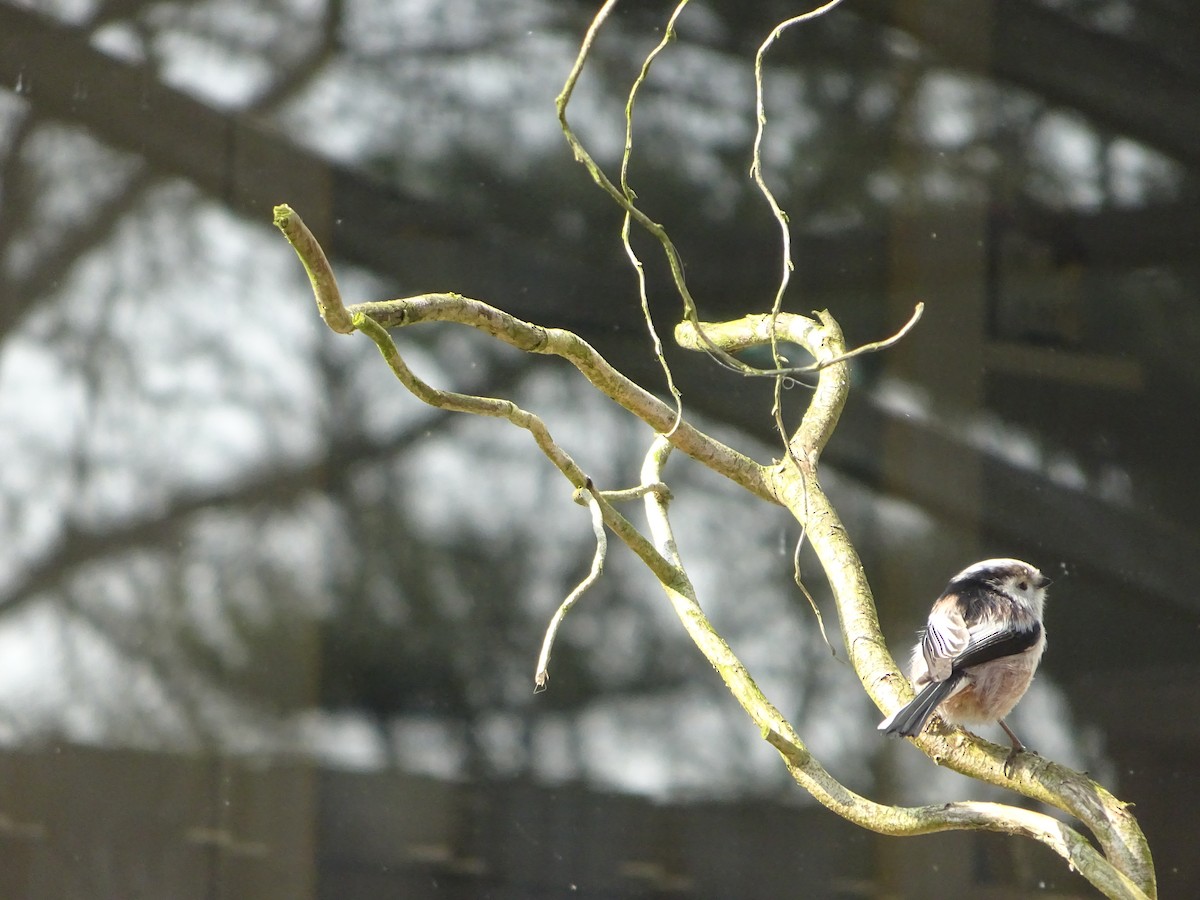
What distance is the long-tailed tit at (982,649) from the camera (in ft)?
5.06

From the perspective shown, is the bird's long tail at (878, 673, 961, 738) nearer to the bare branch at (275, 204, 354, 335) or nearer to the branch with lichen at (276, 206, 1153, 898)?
the branch with lichen at (276, 206, 1153, 898)

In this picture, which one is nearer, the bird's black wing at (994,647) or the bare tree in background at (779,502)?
the bare tree in background at (779,502)

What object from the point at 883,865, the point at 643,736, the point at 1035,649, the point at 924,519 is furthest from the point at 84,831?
the point at 1035,649

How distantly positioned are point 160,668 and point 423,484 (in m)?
0.87

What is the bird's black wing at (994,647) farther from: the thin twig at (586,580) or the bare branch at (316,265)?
the bare branch at (316,265)

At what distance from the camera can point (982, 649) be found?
1550mm

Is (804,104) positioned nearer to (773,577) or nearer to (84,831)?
(773,577)

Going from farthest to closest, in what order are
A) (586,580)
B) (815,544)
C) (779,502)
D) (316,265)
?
(779,502) → (815,544) → (586,580) → (316,265)

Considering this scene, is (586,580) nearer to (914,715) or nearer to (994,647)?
(914,715)

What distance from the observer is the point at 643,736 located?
9.89ft

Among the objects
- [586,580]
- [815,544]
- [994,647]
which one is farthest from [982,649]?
[586,580]

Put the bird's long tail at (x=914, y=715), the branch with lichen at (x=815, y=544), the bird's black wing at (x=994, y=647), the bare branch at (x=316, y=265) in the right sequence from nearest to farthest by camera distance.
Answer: the bare branch at (x=316, y=265)
the branch with lichen at (x=815, y=544)
the bird's long tail at (x=914, y=715)
the bird's black wing at (x=994, y=647)

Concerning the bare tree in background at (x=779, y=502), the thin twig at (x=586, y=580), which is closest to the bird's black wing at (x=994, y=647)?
the bare tree in background at (x=779, y=502)

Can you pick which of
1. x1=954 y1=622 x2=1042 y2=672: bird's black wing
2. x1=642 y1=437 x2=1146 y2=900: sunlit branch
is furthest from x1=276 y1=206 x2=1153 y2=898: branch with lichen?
x1=954 y1=622 x2=1042 y2=672: bird's black wing
